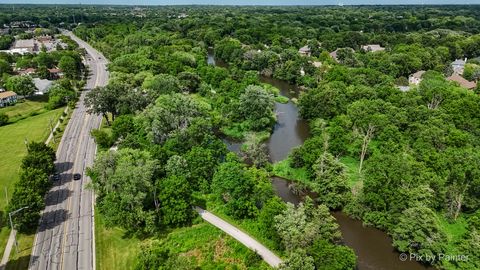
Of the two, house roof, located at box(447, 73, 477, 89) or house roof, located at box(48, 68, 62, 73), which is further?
house roof, located at box(48, 68, 62, 73)

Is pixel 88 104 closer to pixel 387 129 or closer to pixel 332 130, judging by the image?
pixel 332 130

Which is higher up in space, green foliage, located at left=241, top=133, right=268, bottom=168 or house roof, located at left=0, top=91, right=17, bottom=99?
house roof, located at left=0, top=91, right=17, bottom=99

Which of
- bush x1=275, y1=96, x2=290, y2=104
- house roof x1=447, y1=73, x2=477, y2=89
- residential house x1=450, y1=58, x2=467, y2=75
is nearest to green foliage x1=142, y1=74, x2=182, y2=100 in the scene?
bush x1=275, y1=96, x2=290, y2=104

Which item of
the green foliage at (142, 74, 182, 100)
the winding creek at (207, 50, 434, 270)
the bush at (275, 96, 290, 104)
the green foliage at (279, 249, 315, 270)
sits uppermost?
the green foliage at (142, 74, 182, 100)

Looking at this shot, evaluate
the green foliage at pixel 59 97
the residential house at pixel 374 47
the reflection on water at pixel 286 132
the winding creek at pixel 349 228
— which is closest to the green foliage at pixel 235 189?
the winding creek at pixel 349 228

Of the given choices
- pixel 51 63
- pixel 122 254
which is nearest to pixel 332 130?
pixel 122 254

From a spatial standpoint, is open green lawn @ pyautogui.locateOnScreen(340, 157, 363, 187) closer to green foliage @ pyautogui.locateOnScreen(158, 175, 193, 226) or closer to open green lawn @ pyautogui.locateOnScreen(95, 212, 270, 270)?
open green lawn @ pyautogui.locateOnScreen(95, 212, 270, 270)

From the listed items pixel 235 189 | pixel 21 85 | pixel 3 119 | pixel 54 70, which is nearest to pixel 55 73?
pixel 54 70

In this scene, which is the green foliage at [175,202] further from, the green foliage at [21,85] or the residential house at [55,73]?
the residential house at [55,73]
